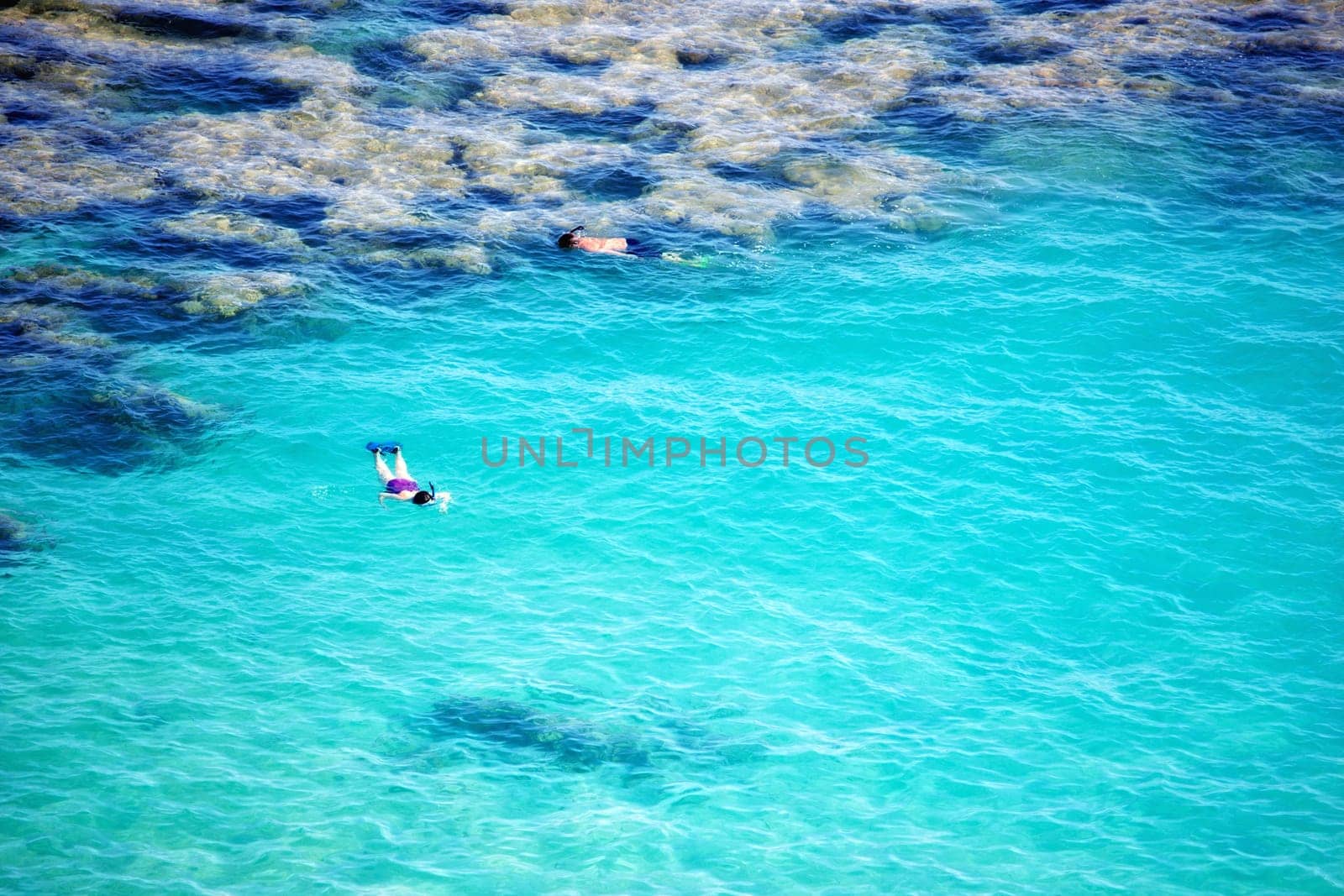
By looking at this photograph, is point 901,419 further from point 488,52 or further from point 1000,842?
point 488,52

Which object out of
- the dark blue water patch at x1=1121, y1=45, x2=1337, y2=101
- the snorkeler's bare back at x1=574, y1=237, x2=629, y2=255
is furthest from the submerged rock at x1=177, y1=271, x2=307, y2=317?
the dark blue water patch at x1=1121, y1=45, x2=1337, y2=101

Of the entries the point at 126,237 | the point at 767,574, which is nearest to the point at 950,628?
the point at 767,574

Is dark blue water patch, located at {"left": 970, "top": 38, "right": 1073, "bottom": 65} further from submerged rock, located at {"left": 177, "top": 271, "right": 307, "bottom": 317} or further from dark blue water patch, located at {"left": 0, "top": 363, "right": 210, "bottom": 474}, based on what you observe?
dark blue water patch, located at {"left": 0, "top": 363, "right": 210, "bottom": 474}

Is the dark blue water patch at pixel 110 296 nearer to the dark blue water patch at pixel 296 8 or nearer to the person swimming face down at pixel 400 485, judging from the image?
the person swimming face down at pixel 400 485

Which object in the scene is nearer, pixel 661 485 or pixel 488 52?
pixel 661 485

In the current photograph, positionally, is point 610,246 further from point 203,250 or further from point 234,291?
point 203,250

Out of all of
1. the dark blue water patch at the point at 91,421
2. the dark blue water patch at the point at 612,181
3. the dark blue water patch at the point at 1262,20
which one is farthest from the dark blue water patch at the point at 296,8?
the dark blue water patch at the point at 1262,20
